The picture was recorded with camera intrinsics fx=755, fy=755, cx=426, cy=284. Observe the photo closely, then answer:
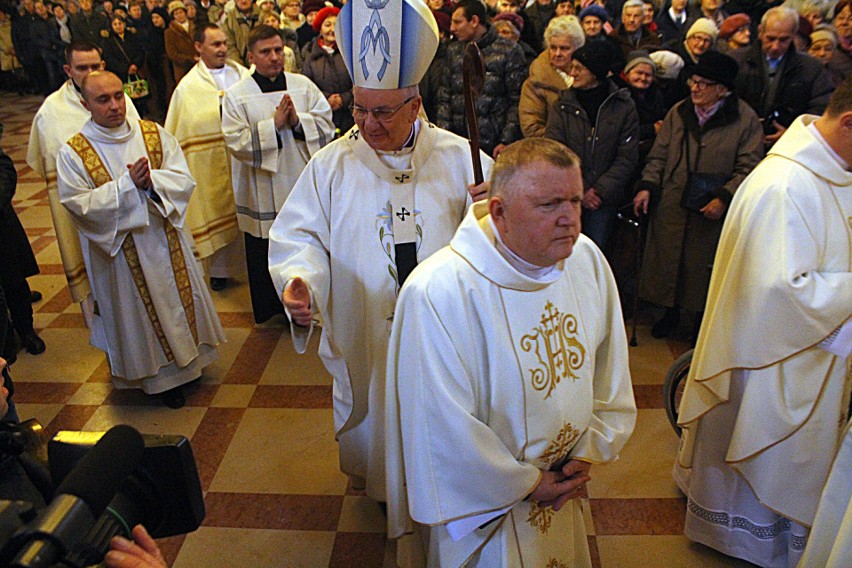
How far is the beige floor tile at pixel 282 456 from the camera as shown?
354 centimetres

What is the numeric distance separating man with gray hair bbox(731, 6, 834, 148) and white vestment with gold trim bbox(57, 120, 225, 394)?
3.56 m

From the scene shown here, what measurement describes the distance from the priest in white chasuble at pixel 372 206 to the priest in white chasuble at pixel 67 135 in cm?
219

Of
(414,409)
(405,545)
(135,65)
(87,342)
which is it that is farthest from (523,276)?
(135,65)

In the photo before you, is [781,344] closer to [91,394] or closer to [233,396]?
[233,396]

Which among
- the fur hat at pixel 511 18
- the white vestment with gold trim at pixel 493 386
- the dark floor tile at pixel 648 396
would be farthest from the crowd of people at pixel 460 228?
the dark floor tile at pixel 648 396

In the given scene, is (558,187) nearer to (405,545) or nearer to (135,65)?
(405,545)

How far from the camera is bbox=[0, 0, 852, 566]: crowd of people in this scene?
6.88ft

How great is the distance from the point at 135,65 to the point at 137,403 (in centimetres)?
787

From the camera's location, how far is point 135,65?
1074 centimetres

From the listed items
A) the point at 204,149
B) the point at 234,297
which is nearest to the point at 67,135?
the point at 204,149

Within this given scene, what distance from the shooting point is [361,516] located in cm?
333

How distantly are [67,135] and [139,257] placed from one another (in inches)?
47.8

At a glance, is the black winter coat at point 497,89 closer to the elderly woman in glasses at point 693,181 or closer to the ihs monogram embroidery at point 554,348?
the elderly woman in glasses at point 693,181

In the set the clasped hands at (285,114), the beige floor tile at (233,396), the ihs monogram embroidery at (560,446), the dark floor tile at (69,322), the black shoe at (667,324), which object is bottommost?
the dark floor tile at (69,322)
